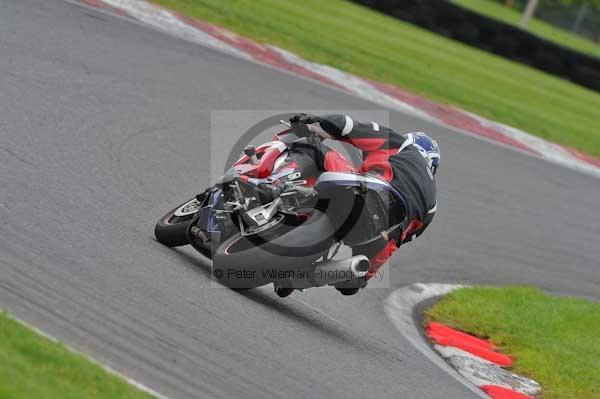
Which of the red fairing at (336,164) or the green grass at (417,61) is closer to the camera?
the red fairing at (336,164)

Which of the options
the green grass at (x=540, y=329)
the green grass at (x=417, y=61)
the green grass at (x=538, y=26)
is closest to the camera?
the green grass at (x=540, y=329)

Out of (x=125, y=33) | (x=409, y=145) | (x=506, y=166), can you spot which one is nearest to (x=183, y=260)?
(x=409, y=145)

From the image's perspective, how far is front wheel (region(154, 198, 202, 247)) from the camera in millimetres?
7445

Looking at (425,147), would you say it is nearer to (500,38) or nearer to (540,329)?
(540,329)

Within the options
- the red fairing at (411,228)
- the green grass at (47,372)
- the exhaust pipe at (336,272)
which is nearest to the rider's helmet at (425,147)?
the red fairing at (411,228)

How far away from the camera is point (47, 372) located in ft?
15.0

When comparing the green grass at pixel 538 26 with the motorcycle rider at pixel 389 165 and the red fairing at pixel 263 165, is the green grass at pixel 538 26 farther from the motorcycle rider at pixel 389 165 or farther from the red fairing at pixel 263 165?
the red fairing at pixel 263 165

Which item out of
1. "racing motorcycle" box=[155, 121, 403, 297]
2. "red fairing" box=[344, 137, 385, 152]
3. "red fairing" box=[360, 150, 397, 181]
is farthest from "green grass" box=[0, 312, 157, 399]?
"red fairing" box=[344, 137, 385, 152]

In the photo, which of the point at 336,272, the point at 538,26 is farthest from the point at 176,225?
the point at 538,26

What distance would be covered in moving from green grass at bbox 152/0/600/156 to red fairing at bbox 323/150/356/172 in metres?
11.0

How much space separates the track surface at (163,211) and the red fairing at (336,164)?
1.02 metres

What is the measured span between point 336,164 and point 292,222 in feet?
1.77

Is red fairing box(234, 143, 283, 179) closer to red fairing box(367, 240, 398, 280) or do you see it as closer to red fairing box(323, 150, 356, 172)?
red fairing box(323, 150, 356, 172)

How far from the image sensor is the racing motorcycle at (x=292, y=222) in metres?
6.71
